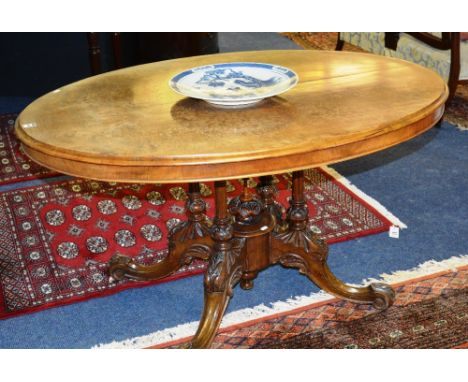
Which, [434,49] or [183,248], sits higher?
[434,49]

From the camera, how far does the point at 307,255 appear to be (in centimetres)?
190

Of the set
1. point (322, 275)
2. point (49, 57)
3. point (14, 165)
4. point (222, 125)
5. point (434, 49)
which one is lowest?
point (14, 165)

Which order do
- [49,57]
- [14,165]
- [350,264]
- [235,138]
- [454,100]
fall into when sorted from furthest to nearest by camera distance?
1. [49,57]
2. [454,100]
3. [14,165]
4. [350,264]
5. [235,138]

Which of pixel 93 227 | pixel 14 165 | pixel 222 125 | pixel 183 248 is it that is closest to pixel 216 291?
pixel 183 248

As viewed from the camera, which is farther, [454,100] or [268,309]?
[454,100]

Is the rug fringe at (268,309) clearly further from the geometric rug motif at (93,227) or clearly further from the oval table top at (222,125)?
the oval table top at (222,125)

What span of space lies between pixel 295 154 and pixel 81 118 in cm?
53

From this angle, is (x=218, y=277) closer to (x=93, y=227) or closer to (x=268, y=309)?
(x=268, y=309)

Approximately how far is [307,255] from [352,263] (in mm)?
330

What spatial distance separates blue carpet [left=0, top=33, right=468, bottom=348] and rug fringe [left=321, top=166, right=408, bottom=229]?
0.03m

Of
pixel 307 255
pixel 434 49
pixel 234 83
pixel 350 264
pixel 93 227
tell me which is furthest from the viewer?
pixel 434 49

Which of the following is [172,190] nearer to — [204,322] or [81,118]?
[204,322]

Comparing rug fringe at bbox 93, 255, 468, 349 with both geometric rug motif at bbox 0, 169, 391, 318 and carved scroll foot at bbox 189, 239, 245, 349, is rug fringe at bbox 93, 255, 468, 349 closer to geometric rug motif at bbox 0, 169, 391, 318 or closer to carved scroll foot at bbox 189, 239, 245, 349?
carved scroll foot at bbox 189, 239, 245, 349

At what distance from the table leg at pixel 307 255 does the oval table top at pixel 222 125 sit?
37cm
